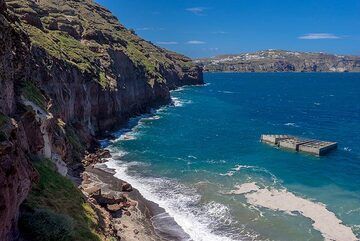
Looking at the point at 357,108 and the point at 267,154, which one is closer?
the point at 267,154

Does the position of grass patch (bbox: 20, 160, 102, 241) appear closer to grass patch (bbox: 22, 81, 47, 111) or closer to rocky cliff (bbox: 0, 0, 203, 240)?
rocky cliff (bbox: 0, 0, 203, 240)

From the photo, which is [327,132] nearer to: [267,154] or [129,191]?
[267,154]

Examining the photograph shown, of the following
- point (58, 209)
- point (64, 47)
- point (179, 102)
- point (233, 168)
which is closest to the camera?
point (58, 209)

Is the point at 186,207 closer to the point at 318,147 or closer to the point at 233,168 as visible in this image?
the point at 233,168

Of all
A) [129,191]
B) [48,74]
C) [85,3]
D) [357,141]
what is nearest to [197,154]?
[129,191]

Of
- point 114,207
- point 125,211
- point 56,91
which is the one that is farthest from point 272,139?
point 114,207

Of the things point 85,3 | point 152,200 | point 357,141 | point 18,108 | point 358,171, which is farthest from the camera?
point 85,3
